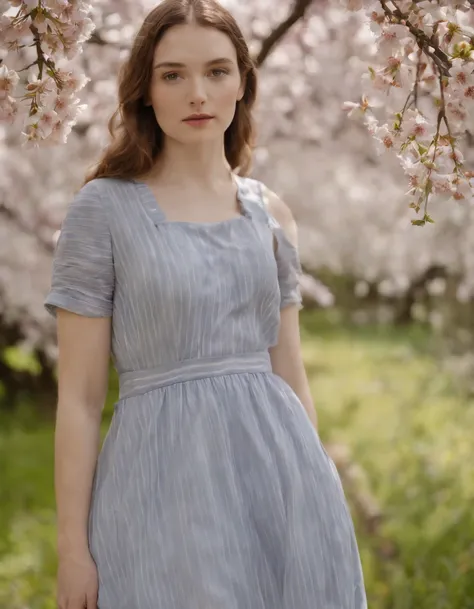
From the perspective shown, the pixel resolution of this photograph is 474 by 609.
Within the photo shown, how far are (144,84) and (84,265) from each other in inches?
16.4

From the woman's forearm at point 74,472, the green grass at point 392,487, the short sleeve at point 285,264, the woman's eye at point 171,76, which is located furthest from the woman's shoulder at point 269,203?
the green grass at point 392,487

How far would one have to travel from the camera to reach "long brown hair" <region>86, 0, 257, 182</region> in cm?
200

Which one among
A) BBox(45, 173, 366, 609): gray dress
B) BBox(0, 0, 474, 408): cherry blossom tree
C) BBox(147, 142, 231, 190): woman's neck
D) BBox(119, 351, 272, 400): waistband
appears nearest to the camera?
BBox(45, 173, 366, 609): gray dress

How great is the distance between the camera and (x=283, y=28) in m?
3.36

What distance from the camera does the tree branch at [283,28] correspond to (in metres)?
3.21

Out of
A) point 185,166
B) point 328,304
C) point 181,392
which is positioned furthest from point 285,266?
point 328,304

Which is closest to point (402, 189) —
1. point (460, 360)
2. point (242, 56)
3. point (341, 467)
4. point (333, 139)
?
point (333, 139)

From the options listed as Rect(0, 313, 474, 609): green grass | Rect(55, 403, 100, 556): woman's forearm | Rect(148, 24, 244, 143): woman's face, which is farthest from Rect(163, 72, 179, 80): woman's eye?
Rect(0, 313, 474, 609): green grass

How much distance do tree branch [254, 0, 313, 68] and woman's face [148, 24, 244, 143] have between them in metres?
1.24

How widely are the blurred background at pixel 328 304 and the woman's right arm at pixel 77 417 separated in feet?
3.48

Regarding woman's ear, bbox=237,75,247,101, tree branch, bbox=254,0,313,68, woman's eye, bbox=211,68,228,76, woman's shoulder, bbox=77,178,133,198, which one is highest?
tree branch, bbox=254,0,313,68

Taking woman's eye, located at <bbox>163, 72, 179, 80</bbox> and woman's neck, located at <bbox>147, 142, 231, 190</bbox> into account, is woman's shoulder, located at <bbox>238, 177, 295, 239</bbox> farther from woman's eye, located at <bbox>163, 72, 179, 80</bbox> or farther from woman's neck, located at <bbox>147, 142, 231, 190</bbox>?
woman's eye, located at <bbox>163, 72, 179, 80</bbox>

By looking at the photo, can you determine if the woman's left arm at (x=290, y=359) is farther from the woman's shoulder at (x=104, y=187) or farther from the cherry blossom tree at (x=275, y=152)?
the cherry blossom tree at (x=275, y=152)

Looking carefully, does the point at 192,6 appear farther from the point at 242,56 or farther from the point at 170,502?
the point at 170,502
